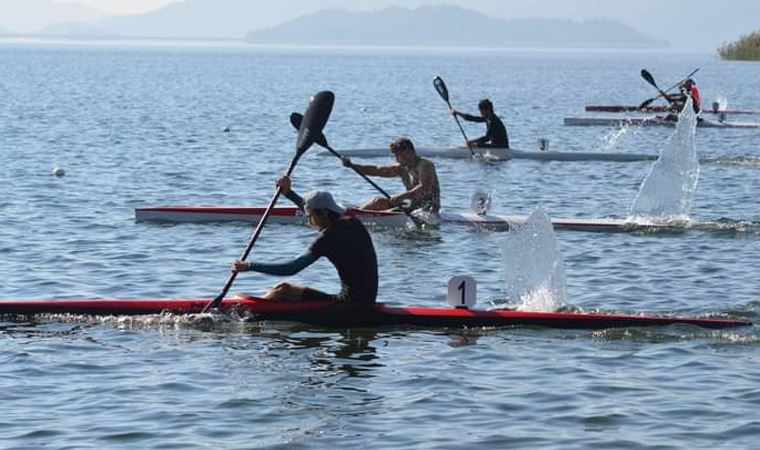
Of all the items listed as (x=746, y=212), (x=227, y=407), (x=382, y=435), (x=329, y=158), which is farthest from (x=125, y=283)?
(x=329, y=158)

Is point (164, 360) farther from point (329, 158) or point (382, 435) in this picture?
point (329, 158)

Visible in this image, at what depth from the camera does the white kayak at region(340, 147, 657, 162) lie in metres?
34.3

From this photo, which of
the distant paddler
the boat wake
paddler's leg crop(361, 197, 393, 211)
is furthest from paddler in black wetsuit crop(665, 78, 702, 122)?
paddler's leg crop(361, 197, 393, 211)

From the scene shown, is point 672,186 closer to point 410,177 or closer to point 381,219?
point 410,177

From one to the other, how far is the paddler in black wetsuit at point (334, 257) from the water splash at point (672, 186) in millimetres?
9288

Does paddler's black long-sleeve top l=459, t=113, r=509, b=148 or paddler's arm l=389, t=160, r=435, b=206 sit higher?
paddler's arm l=389, t=160, r=435, b=206

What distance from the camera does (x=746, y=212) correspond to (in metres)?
25.7

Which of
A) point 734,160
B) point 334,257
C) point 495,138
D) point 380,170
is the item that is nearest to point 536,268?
point 334,257

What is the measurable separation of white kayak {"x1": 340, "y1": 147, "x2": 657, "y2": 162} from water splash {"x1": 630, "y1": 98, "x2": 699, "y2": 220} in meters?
9.79

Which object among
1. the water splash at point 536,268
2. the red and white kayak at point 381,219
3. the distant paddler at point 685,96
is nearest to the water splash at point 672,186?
the red and white kayak at point 381,219

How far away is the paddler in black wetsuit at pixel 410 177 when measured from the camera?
2212 cm

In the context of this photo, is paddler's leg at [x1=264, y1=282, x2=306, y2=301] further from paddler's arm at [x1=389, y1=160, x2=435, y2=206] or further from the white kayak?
Result: the white kayak

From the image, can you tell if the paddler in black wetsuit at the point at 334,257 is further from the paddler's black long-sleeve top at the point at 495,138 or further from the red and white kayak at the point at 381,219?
the paddler's black long-sleeve top at the point at 495,138

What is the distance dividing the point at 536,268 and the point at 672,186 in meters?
7.91
